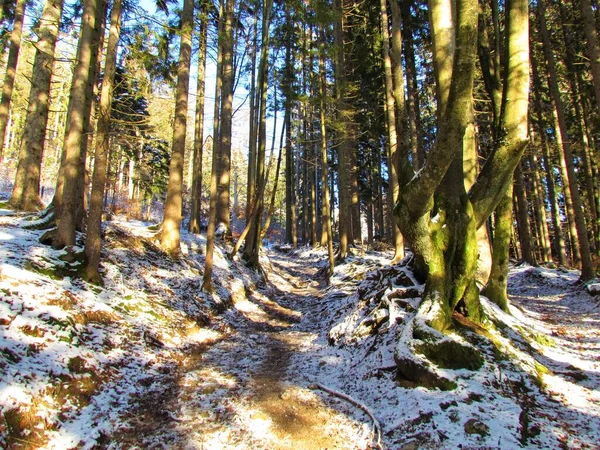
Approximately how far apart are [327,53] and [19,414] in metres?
13.8

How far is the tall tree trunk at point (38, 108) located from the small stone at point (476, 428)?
10.8 meters

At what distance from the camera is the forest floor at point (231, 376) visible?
143 inches

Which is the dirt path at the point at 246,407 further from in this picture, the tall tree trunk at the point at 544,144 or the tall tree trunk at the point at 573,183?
the tall tree trunk at the point at 544,144

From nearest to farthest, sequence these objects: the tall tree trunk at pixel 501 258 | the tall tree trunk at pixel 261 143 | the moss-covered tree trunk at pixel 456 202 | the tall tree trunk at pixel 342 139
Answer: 1. the moss-covered tree trunk at pixel 456 202
2. the tall tree trunk at pixel 501 258
3. the tall tree trunk at pixel 261 143
4. the tall tree trunk at pixel 342 139

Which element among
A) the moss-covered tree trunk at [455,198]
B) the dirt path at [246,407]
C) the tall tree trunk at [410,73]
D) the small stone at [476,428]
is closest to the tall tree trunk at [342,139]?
the tall tree trunk at [410,73]

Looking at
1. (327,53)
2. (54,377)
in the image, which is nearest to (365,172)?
(327,53)

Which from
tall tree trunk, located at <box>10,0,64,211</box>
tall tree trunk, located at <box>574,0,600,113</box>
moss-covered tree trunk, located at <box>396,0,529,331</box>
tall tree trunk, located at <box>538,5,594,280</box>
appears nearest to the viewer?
moss-covered tree trunk, located at <box>396,0,529,331</box>

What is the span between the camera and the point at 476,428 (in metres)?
3.55

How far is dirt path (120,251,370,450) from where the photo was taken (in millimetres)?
3846

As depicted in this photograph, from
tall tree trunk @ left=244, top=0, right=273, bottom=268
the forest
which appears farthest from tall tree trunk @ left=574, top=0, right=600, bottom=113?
tall tree trunk @ left=244, top=0, right=273, bottom=268

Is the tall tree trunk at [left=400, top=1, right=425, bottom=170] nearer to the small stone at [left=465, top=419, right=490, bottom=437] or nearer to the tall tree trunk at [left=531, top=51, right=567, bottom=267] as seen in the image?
the tall tree trunk at [left=531, top=51, right=567, bottom=267]

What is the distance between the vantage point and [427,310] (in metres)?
5.20

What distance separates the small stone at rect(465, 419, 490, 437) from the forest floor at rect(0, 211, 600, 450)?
1 cm

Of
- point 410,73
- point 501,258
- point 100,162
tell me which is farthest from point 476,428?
point 410,73
